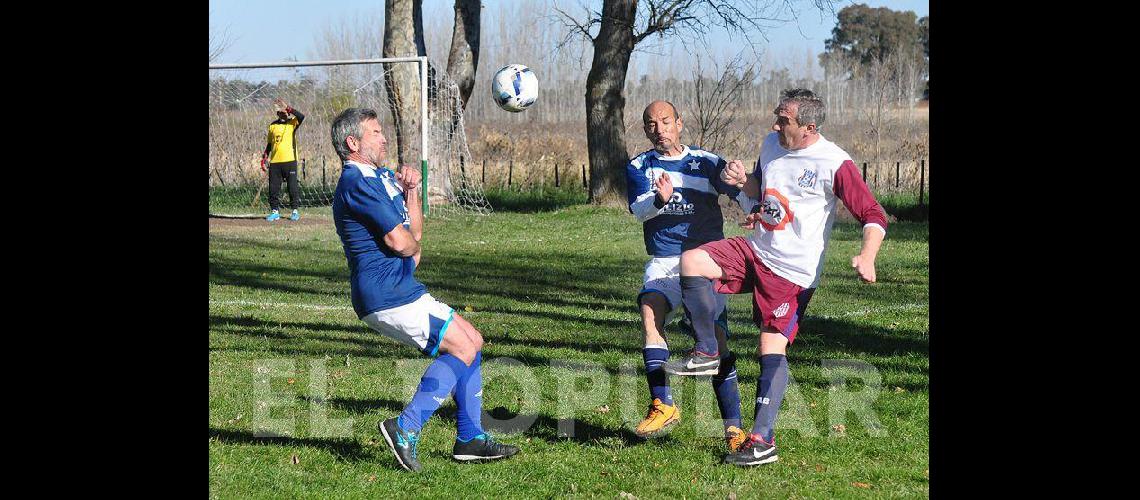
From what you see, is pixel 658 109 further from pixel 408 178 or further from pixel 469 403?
pixel 469 403

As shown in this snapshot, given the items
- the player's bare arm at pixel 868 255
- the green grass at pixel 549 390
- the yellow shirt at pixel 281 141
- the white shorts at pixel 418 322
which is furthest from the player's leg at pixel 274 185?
the player's bare arm at pixel 868 255

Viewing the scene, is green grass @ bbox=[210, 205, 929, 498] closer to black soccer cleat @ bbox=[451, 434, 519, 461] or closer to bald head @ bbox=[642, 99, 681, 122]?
black soccer cleat @ bbox=[451, 434, 519, 461]

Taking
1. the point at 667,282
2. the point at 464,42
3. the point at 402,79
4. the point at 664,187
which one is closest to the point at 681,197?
the point at 664,187

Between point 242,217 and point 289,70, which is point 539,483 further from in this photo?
point 289,70

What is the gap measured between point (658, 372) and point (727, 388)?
42 centimetres

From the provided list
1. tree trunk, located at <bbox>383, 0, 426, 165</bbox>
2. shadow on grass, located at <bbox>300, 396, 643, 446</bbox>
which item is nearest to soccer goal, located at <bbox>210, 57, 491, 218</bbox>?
tree trunk, located at <bbox>383, 0, 426, 165</bbox>

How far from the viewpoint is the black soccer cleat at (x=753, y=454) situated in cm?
566

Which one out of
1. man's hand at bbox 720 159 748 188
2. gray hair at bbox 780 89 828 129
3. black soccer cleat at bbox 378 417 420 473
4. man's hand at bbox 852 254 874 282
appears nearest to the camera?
man's hand at bbox 852 254 874 282

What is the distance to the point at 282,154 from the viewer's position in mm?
20125

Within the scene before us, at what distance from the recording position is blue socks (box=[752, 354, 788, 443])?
570 cm

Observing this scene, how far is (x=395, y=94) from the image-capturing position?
23.0 meters

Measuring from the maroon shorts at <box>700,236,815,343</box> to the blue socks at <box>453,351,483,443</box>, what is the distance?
1.34m
